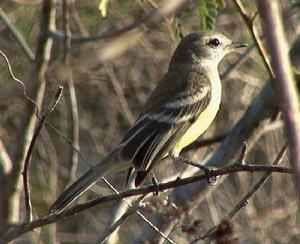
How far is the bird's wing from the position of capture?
4.49 m

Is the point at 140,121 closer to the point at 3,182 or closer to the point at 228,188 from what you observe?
the point at 3,182

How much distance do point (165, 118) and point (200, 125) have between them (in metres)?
0.27

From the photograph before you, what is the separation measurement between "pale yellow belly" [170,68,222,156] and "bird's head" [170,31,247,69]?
0.60 metres

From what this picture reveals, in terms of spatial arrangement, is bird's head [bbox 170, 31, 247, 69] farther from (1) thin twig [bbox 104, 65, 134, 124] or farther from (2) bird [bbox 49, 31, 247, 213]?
(1) thin twig [bbox 104, 65, 134, 124]

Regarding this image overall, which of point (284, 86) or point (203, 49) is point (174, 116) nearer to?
point (203, 49)

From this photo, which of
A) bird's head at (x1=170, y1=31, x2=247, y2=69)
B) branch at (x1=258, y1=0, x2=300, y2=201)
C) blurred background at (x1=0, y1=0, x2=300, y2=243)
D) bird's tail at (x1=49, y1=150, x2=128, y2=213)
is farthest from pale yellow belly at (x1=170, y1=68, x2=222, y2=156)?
branch at (x1=258, y1=0, x2=300, y2=201)

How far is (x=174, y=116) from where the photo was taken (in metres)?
4.95

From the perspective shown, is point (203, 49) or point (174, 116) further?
point (203, 49)

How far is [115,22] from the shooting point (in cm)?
826

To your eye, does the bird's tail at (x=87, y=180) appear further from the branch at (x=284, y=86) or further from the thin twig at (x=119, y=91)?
the thin twig at (x=119, y=91)

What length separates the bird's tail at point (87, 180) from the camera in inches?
154

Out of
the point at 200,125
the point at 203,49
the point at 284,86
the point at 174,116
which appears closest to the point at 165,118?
the point at 174,116

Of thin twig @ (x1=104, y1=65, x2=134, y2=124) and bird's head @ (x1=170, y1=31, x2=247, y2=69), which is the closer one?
bird's head @ (x1=170, y1=31, x2=247, y2=69)

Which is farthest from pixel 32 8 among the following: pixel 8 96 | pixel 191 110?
pixel 8 96
